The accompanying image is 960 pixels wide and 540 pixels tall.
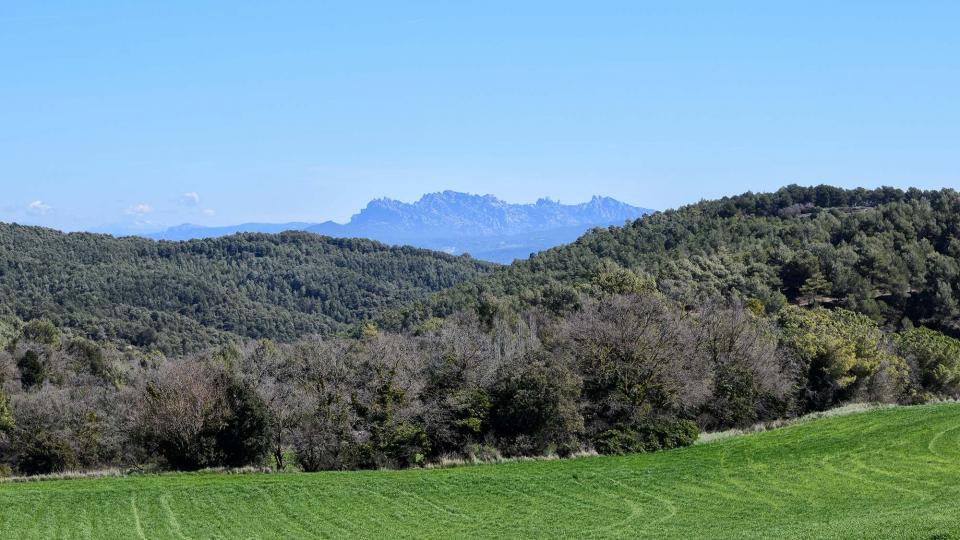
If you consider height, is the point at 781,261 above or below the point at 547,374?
above

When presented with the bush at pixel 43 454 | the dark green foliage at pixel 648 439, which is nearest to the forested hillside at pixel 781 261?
the dark green foliage at pixel 648 439

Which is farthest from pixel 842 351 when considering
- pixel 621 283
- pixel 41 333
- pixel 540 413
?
pixel 41 333

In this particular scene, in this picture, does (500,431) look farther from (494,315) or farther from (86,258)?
(86,258)

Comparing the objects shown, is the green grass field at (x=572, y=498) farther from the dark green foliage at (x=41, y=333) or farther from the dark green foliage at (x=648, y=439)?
the dark green foliage at (x=41, y=333)

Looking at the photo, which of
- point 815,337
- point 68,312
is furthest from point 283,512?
point 68,312

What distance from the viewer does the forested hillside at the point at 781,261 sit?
3132 inches

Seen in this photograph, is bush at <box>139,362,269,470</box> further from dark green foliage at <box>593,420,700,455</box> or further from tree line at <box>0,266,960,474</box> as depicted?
dark green foliage at <box>593,420,700,455</box>

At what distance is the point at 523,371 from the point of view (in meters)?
41.6

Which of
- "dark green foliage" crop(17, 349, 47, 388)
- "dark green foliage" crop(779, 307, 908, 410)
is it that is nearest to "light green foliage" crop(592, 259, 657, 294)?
"dark green foliage" crop(779, 307, 908, 410)

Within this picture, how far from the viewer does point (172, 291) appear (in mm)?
157125

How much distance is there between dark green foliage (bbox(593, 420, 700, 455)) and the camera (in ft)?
119

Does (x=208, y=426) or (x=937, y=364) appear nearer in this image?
(x=208, y=426)

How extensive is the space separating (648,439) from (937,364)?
105ft

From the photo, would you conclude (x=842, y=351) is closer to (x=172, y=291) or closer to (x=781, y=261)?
(x=781, y=261)
